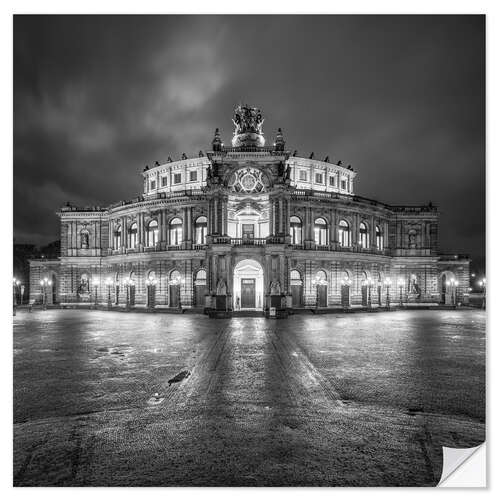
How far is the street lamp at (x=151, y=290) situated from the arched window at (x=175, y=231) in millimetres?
5754

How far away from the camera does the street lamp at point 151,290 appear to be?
50.2m

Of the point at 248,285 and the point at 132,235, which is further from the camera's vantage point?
the point at 132,235

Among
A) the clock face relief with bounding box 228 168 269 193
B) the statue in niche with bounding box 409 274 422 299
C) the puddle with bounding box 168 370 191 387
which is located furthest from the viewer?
the statue in niche with bounding box 409 274 422 299

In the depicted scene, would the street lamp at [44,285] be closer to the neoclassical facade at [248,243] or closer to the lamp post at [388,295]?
the neoclassical facade at [248,243]

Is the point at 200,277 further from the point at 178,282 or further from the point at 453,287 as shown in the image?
the point at 453,287

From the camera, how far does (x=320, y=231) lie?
4947cm

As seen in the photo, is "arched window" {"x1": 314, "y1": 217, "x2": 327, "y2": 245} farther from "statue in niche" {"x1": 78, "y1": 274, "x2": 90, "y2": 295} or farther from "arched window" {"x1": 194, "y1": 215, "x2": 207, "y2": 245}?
"statue in niche" {"x1": 78, "y1": 274, "x2": 90, "y2": 295}

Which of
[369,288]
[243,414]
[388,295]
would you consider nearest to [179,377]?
[243,414]

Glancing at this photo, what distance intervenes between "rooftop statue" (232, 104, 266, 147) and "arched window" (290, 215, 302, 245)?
1047 centimetres

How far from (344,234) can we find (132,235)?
30.3m

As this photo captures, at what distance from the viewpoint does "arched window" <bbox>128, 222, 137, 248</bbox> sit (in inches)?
2114

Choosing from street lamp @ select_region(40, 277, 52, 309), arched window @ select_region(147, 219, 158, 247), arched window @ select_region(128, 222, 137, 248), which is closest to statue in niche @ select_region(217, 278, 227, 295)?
arched window @ select_region(147, 219, 158, 247)

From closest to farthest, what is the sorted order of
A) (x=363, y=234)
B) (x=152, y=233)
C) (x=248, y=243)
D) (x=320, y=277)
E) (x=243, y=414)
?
(x=243, y=414) → (x=248, y=243) → (x=320, y=277) → (x=152, y=233) → (x=363, y=234)

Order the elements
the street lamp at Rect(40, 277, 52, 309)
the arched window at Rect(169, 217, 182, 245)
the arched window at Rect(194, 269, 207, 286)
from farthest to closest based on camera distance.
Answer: the street lamp at Rect(40, 277, 52, 309)
the arched window at Rect(169, 217, 182, 245)
the arched window at Rect(194, 269, 207, 286)
